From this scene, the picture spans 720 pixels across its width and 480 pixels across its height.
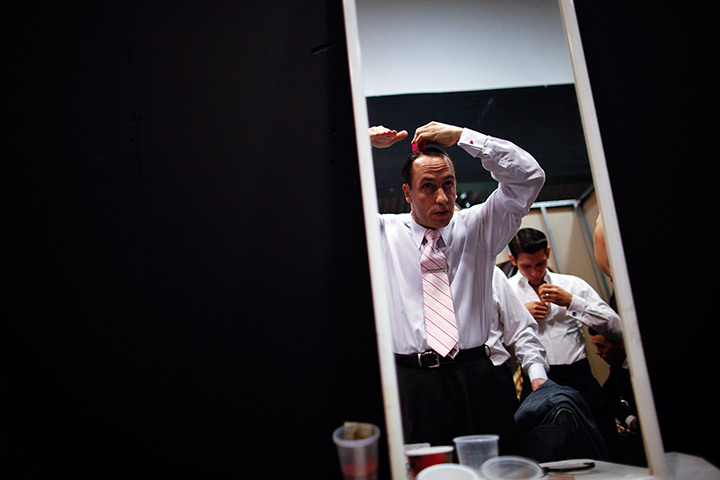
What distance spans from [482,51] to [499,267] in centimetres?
105

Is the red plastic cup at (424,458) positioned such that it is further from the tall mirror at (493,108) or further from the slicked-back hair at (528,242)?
the slicked-back hair at (528,242)

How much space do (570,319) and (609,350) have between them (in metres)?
0.25

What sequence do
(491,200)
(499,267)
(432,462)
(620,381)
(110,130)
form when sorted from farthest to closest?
1. (499,267)
2. (491,200)
3. (620,381)
4. (110,130)
5. (432,462)

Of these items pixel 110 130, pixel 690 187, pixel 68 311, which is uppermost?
pixel 110 130

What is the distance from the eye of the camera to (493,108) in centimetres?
179

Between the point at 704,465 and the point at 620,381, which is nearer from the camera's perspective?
the point at 704,465

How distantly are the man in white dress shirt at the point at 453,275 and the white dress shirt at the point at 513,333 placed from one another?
14.0 inches

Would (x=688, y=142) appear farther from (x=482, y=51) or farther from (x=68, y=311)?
(x=68, y=311)

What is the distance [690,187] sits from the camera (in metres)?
1.23

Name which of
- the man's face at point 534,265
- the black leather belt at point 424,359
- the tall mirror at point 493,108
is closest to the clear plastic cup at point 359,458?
the tall mirror at point 493,108

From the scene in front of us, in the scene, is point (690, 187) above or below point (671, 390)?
above

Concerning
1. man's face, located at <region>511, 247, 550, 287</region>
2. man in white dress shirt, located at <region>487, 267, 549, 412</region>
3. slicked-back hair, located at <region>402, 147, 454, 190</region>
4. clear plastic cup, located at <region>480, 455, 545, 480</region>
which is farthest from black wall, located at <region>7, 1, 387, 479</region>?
man's face, located at <region>511, 247, 550, 287</region>

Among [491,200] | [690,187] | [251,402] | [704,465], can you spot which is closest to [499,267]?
[491,200]

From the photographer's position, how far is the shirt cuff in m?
1.78
